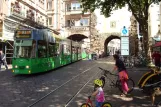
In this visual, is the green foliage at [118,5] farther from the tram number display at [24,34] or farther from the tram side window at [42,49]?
the tram number display at [24,34]

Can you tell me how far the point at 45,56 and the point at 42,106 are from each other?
35.9 ft

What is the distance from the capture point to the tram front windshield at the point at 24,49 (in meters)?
17.5

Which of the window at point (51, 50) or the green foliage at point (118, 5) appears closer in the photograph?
the window at point (51, 50)

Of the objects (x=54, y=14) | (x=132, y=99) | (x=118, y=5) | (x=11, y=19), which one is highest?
(x=54, y=14)

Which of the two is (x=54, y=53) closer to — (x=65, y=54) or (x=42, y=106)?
(x=65, y=54)

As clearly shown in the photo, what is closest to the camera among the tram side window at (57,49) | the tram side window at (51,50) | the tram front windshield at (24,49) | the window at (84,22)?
the tram front windshield at (24,49)

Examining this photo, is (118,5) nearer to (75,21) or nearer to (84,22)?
(84,22)

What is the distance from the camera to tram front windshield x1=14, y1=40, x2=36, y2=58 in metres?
17.5

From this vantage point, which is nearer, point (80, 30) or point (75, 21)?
point (80, 30)

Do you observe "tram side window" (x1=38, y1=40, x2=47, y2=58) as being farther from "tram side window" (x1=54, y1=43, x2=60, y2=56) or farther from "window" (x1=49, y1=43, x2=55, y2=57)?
"tram side window" (x1=54, y1=43, x2=60, y2=56)

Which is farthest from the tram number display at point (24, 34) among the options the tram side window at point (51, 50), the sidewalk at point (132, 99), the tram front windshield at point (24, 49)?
the sidewalk at point (132, 99)

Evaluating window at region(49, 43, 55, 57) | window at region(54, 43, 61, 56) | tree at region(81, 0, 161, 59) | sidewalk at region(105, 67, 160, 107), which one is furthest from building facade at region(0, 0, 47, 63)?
sidewalk at region(105, 67, 160, 107)

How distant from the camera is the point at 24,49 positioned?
17.7 meters

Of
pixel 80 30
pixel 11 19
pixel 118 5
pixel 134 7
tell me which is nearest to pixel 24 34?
pixel 118 5
